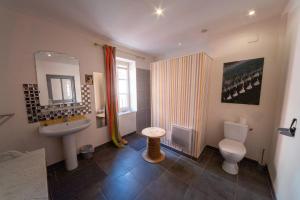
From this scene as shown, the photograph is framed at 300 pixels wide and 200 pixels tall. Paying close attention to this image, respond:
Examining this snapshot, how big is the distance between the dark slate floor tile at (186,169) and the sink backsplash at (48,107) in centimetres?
202

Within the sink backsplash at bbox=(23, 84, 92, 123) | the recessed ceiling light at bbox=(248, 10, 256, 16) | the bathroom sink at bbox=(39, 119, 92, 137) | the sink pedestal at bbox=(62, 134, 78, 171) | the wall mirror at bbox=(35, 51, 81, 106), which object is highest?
the recessed ceiling light at bbox=(248, 10, 256, 16)

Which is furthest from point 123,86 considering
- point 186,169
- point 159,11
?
point 186,169

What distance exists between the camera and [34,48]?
1.71 m

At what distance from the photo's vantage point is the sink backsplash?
1.70 metres

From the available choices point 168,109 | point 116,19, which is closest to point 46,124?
point 116,19

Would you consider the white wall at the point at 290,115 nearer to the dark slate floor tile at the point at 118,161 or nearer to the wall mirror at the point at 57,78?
the dark slate floor tile at the point at 118,161

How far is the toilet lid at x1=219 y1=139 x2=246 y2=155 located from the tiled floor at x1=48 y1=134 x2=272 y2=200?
15.7 inches

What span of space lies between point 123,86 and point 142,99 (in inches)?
27.2

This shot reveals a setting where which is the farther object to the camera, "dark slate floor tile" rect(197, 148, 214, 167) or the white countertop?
"dark slate floor tile" rect(197, 148, 214, 167)

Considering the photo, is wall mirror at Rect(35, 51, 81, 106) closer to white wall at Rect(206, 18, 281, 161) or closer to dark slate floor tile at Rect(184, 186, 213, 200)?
dark slate floor tile at Rect(184, 186, 213, 200)

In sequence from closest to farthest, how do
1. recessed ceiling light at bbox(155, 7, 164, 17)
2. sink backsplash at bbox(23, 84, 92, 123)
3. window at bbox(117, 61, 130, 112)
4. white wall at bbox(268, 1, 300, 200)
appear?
white wall at bbox(268, 1, 300, 200) → recessed ceiling light at bbox(155, 7, 164, 17) → sink backsplash at bbox(23, 84, 92, 123) → window at bbox(117, 61, 130, 112)

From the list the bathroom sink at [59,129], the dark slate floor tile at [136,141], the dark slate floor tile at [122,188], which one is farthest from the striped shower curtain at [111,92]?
the dark slate floor tile at [122,188]

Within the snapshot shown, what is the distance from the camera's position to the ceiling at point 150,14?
1429 millimetres

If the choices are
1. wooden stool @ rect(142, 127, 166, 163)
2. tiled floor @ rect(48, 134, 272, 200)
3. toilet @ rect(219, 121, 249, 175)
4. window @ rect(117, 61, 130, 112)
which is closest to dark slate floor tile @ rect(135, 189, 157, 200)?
A: tiled floor @ rect(48, 134, 272, 200)
